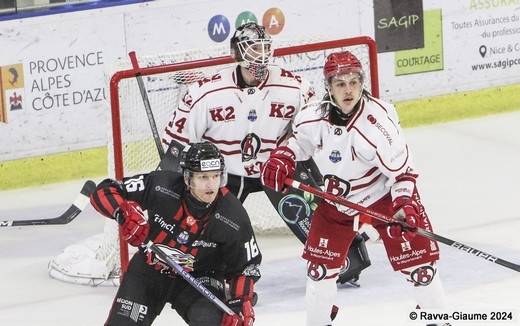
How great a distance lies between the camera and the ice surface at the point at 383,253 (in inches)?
240

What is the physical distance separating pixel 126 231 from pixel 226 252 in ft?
1.17

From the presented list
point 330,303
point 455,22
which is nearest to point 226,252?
point 330,303

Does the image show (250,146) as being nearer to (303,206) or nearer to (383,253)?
(303,206)

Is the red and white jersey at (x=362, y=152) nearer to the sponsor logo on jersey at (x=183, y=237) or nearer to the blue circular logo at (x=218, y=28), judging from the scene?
the sponsor logo on jersey at (x=183, y=237)

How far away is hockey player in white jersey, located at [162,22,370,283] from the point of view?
6180mm

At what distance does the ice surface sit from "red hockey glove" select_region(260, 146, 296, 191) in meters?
0.79

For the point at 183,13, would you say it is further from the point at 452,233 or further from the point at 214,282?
the point at 214,282

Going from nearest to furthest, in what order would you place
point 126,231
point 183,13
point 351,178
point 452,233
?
1. point 126,231
2. point 351,178
3. point 452,233
4. point 183,13

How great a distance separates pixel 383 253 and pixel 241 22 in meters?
1.96

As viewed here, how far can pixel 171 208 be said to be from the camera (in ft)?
16.8

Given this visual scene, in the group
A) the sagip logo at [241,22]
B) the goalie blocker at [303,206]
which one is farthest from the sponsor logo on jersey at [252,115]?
the sagip logo at [241,22]

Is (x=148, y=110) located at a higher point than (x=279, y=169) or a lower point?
higher

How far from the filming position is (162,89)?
7.01 metres

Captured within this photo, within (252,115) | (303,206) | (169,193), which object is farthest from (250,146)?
(169,193)
